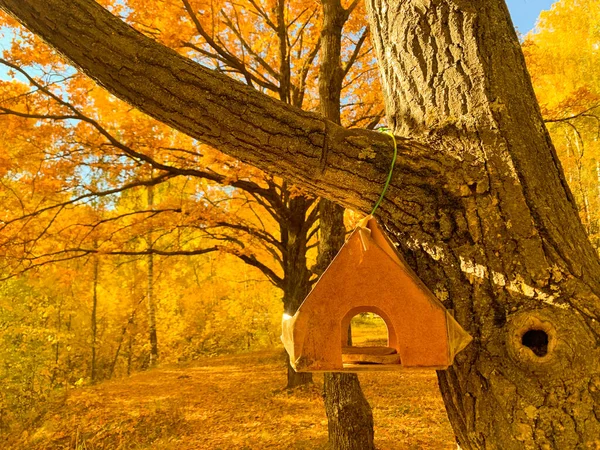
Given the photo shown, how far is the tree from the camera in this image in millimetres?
1103

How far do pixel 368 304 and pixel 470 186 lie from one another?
1.62 feet

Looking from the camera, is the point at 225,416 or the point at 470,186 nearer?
the point at 470,186

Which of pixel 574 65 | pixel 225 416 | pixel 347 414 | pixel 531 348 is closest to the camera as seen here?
pixel 531 348

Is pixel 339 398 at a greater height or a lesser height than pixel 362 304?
lesser

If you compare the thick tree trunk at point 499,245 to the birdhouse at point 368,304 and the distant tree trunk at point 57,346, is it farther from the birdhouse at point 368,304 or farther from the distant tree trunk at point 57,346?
the distant tree trunk at point 57,346

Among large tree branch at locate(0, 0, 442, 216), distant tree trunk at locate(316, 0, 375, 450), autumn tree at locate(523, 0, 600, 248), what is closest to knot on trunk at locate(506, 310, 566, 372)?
large tree branch at locate(0, 0, 442, 216)

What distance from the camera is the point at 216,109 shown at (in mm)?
1204

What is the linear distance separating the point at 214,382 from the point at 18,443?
3947 mm

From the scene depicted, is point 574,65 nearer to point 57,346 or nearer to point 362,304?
point 362,304

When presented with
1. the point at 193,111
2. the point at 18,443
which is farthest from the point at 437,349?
the point at 18,443

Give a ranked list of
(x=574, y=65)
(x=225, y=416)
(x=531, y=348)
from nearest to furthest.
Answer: (x=531, y=348)
(x=225, y=416)
(x=574, y=65)

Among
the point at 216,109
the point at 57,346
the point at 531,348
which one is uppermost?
the point at 216,109

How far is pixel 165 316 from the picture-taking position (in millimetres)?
17422

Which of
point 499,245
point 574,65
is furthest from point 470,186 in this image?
point 574,65
